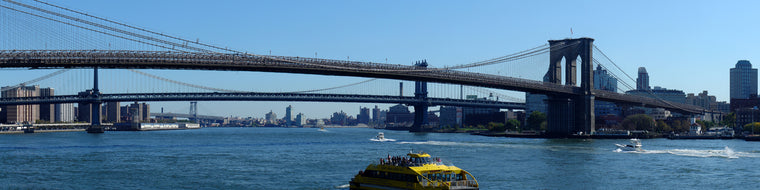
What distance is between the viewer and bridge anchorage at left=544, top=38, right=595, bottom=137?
99750mm

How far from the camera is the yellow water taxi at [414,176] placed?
1193 inches

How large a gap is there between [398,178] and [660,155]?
36582 mm

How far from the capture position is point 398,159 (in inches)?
1271

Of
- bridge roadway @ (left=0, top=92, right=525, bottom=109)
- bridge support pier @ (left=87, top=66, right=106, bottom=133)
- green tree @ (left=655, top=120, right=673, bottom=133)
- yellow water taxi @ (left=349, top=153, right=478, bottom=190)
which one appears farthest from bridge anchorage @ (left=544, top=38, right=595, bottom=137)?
bridge support pier @ (left=87, top=66, right=106, bottom=133)

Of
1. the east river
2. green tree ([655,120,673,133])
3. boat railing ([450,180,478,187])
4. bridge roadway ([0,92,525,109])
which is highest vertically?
bridge roadway ([0,92,525,109])

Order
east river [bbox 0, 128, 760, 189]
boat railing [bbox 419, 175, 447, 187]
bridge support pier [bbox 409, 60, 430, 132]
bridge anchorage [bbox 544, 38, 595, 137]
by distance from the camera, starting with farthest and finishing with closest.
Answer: bridge support pier [bbox 409, 60, 430, 132]
bridge anchorage [bbox 544, 38, 595, 137]
east river [bbox 0, 128, 760, 189]
boat railing [bbox 419, 175, 447, 187]

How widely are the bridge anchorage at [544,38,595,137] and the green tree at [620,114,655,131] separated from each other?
30022 millimetres

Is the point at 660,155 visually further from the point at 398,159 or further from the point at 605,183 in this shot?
the point at 398,159

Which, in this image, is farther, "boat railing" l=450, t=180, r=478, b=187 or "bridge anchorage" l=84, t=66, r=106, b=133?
"bridge anchorage" l=84, t=66, r=106, b=133

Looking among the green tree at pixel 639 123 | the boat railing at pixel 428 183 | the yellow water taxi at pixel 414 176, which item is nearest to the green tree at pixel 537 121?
the green tree at pixel 639 123

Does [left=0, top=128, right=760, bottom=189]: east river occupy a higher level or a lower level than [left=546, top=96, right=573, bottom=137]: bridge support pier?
lower

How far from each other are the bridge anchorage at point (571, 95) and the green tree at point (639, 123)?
30022 mm

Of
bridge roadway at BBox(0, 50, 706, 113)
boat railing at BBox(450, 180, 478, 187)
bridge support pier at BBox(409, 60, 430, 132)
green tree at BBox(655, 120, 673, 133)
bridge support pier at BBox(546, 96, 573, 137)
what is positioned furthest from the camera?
bridge support pier at BBox(409, 60, 430, 132)

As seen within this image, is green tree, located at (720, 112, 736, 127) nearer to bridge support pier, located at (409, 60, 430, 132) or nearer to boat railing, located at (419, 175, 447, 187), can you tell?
bridge support pier, located at (409, 60, 430, 132)
